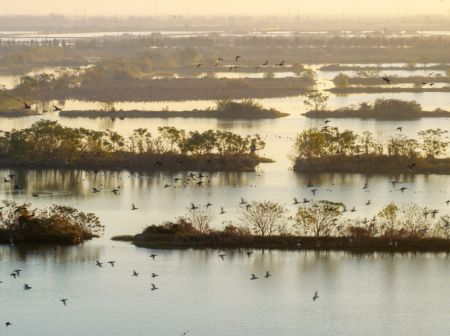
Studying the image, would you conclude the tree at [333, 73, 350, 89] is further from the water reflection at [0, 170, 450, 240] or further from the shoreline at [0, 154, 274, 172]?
the water reflection at [0, 170, 450, 240]

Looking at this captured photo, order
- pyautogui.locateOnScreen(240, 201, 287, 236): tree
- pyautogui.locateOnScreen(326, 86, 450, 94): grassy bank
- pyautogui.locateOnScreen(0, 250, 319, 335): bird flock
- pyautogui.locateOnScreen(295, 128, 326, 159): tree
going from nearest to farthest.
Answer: pyautogui.locateOnScreen(0, 250, 319, 335): bird flock → pyautogui.locateOnScreen(240, 201, 287, 236): tree → pyautogui.locateOnScreen(295, 128, 326, 159): tree → pyautogui.locateOnScreen(326, 86, 450, 94): grassy bank

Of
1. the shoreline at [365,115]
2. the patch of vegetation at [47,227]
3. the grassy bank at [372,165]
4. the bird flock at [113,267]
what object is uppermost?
the shoreline at [365,115]

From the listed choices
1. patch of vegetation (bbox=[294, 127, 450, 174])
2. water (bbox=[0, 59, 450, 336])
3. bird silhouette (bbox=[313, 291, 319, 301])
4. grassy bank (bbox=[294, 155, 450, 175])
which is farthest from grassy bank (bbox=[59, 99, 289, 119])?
bird silhouette (bbox=[313, 291, 319, 301])

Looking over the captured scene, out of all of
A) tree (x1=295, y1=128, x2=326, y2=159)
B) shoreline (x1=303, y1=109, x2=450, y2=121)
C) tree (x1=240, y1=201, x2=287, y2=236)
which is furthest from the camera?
shoreline (x1=303, y1=109, x2=450, y2=121)

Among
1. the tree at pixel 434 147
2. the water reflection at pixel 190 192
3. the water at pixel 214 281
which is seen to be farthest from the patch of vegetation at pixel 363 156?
the water at pixel 214 281

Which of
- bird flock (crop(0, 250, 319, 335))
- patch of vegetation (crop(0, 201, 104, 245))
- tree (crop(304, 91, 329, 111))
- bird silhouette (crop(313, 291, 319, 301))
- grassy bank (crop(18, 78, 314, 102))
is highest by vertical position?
grassy bank (crop(18, 78, 314, 102))

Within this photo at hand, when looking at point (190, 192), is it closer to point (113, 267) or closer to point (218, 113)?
point (113, 267)

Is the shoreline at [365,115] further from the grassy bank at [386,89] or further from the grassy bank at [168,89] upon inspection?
the grassy bank at [386,89]
